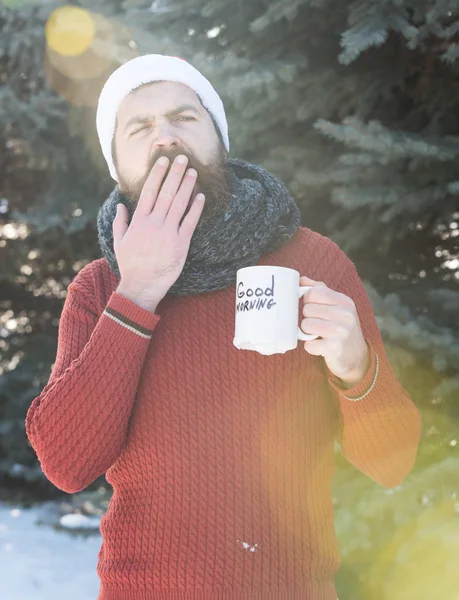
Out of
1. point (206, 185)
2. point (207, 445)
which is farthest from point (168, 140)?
point (207, 445)

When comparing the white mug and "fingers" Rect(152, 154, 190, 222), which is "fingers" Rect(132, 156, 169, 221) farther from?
the white mug

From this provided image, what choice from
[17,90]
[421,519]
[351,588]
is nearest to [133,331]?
[421,519]

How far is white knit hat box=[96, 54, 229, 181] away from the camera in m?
1.80

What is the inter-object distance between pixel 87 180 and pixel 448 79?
2.33 metres

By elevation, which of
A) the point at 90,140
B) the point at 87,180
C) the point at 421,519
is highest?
the point at 90,140

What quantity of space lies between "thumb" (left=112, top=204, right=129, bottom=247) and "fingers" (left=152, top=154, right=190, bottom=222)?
10 cm

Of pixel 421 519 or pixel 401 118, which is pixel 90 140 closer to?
pixel 401 118

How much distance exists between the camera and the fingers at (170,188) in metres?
1.45

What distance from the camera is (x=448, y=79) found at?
119 inches

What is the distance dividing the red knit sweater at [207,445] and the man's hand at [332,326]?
10 cm

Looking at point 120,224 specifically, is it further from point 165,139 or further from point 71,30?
point 71,30

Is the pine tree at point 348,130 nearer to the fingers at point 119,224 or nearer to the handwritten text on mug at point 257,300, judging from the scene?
the fingers at point 119,224

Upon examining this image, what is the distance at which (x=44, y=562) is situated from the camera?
11.8ft

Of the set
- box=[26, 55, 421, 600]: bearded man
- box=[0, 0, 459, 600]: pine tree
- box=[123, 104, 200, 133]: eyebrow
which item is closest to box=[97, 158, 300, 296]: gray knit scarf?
box=[26, 55, 421, 600]: bearded man
